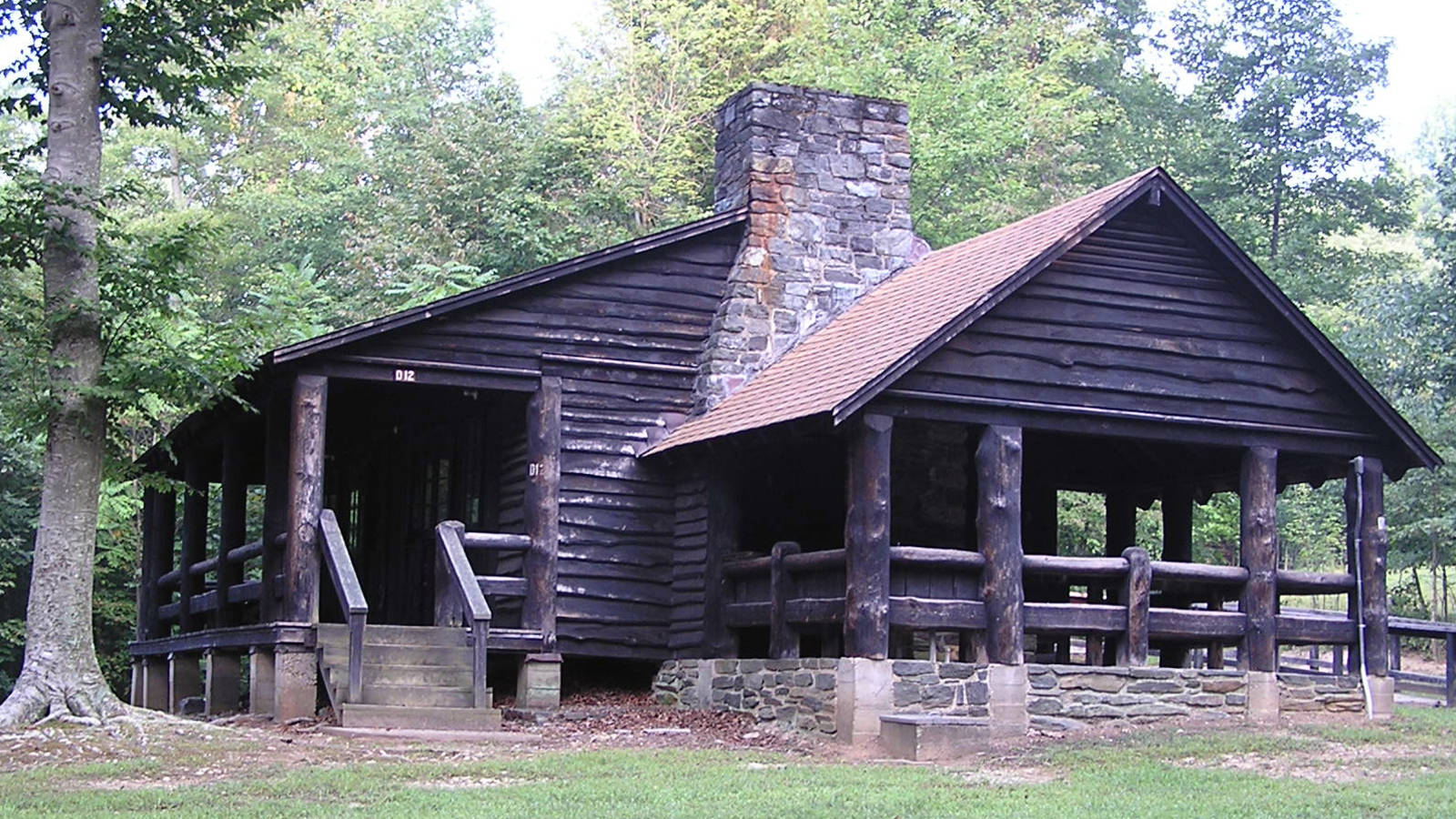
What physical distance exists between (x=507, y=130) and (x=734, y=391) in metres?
17.0

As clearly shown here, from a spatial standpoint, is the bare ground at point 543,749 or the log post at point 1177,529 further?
the log post at point 1177,529

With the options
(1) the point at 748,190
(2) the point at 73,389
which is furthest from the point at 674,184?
(2) the point at 73,389

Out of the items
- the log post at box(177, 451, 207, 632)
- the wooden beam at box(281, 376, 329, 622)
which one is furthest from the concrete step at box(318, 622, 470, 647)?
the log post at box(177, 451, 207, 632)

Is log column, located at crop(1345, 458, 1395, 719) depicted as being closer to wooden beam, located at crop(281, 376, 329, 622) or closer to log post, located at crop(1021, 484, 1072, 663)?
log post, located at crop(1021, 484, 1072, 663)

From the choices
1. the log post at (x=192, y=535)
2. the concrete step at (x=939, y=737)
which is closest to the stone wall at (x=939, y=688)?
the concrete step at (x=939, y=737)

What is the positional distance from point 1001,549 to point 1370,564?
419cm

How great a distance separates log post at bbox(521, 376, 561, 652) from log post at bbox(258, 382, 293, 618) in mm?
2433

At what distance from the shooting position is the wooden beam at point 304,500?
17.9 m

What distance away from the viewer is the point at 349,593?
16.9 meters

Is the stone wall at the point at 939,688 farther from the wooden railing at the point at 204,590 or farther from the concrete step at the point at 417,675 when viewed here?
the wooden railing at the point at 204,590

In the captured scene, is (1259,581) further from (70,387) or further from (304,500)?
(70,387)

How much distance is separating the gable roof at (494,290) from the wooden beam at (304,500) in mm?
371

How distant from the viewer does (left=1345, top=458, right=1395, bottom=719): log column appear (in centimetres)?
1842

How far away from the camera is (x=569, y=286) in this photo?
773 inches
